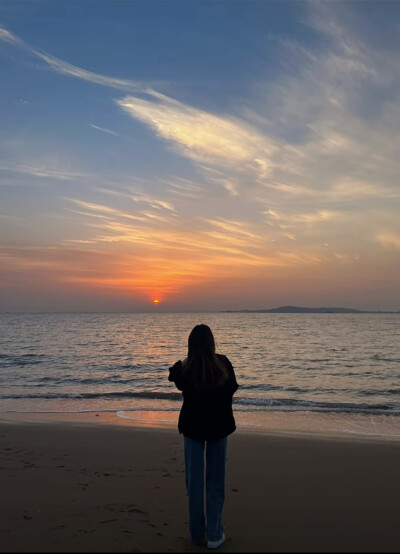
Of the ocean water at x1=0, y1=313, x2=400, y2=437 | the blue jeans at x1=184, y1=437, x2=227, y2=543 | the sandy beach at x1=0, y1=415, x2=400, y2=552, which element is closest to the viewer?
the blue jeans at x1=184, y1=437, x2=227, y2=543

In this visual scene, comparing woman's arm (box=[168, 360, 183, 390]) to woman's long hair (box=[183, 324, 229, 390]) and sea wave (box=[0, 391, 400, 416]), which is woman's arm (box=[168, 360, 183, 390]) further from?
sea wave (box=[0, 391, 400, 416])

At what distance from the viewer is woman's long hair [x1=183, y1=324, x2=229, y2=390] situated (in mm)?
4289

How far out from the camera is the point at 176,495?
239 inches

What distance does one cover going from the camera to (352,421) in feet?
43.7

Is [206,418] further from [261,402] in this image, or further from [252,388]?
[252,388]

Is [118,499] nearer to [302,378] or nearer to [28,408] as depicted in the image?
[28,408]

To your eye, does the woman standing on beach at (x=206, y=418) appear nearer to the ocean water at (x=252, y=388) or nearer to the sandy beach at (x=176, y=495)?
the sandy beach at (x=176, y=495)

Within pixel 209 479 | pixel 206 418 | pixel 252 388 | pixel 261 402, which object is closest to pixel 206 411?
pixel 206 418

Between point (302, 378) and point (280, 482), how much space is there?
17.8m

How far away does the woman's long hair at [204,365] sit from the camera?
14.1 feet

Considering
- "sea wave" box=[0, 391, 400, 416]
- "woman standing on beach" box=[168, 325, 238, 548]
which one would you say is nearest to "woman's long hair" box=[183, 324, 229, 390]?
"woman standing on beach" box=[168, 325, 238, 548]

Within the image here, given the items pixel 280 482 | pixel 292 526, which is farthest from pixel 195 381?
pixel 280 482

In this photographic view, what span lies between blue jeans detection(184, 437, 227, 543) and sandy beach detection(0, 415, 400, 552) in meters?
0.32

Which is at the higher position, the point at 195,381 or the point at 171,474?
the point at 195,381
